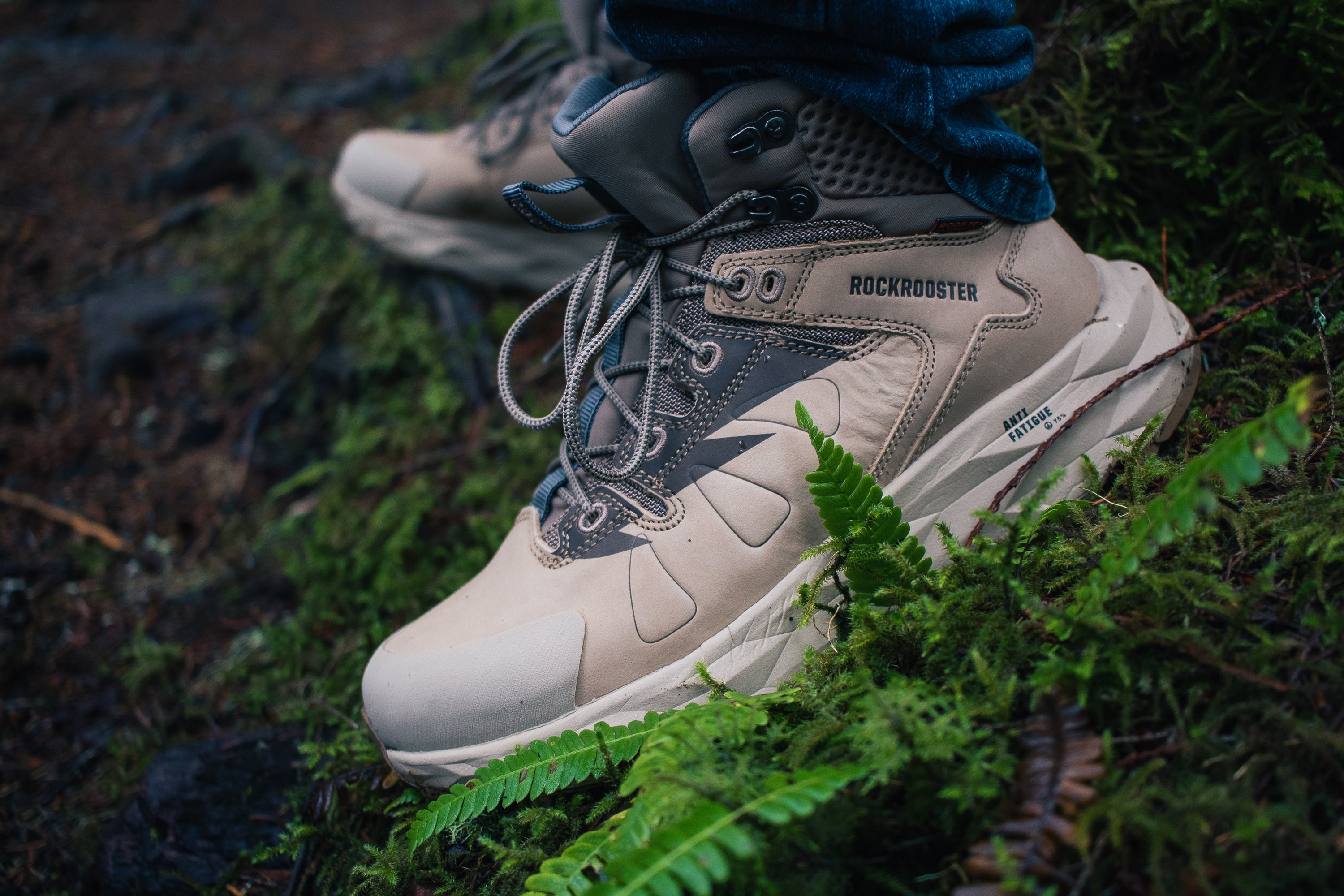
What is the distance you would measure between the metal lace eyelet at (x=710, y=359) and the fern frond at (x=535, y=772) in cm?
83

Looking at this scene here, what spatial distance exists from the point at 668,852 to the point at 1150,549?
0.90m

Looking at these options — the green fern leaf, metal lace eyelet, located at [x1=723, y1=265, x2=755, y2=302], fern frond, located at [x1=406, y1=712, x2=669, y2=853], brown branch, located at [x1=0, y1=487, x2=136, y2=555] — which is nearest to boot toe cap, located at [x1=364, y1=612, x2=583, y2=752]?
fern frond, located at [x1=406, y1=712, x2=669, y2=853]

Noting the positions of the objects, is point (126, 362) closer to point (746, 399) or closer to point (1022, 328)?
point (746, 399)

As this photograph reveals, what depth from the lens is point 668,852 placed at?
1119 mm

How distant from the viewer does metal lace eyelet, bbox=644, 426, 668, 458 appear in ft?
6.31

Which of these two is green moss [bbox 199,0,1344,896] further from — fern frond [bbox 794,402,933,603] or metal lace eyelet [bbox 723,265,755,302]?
metal lace eyelet [bbox 723,265,755,302]

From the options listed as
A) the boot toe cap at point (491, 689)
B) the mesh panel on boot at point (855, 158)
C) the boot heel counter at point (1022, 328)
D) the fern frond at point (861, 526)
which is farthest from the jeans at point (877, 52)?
the boot toe cap at point (491, 689)

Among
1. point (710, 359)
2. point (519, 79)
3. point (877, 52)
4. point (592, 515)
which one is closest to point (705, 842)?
point (592, 515)

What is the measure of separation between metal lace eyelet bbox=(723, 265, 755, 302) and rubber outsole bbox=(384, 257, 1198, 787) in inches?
24.2

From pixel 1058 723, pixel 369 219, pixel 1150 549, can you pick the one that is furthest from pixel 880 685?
pixel 369 219

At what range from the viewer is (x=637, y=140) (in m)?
1.69

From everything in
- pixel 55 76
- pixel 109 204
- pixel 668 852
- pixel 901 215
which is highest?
pixel 901 215

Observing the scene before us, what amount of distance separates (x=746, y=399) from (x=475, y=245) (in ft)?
7.41

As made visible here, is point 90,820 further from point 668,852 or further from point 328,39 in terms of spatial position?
point 328,39
